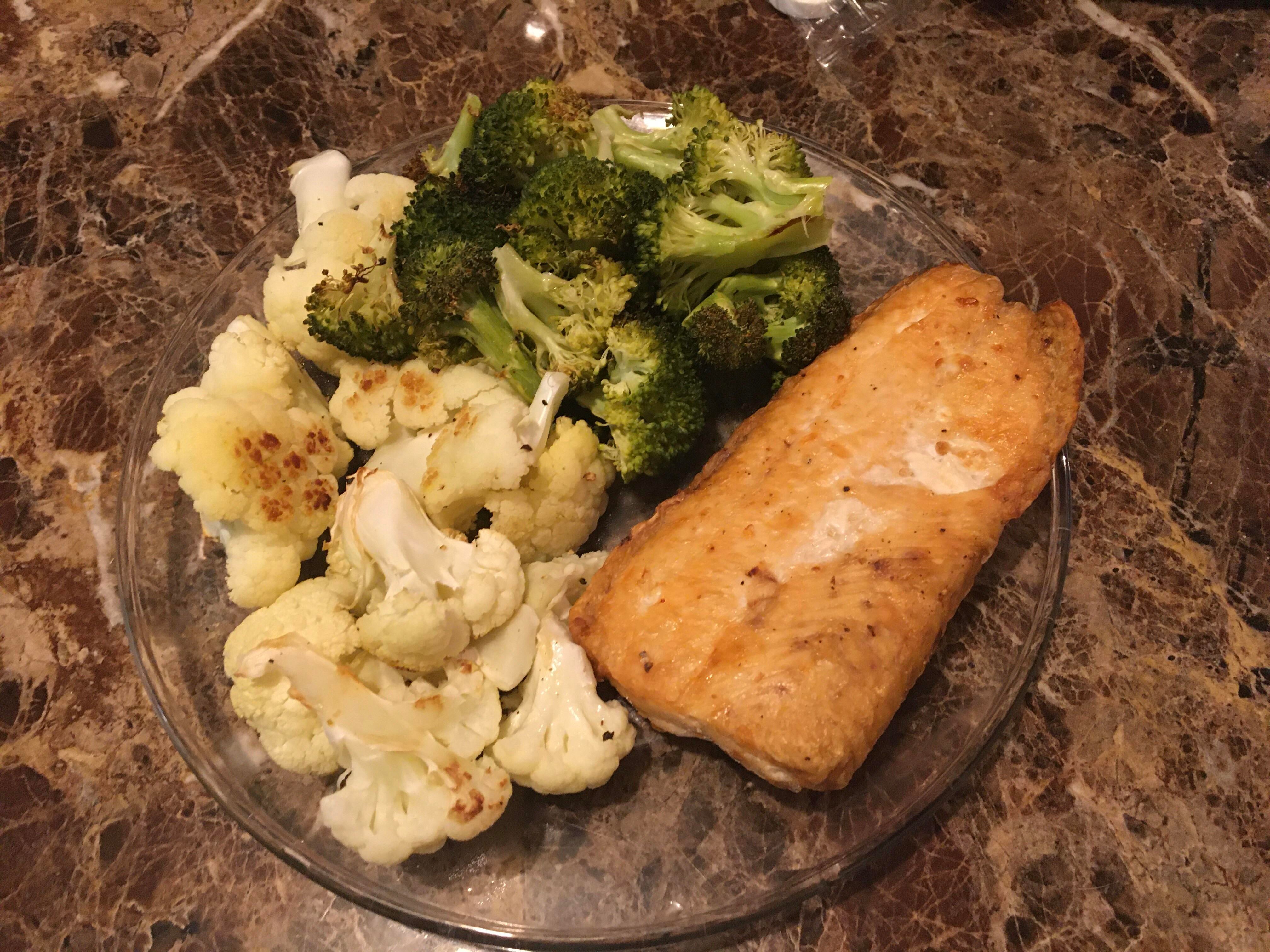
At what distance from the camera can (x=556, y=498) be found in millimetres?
2041

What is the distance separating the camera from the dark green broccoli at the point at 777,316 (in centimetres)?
210

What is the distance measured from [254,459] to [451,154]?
1.04 metres

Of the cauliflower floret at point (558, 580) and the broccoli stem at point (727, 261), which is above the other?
the broccoli stem at point (727, 261)

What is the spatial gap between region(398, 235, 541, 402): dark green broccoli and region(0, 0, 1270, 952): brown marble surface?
1.13 metres

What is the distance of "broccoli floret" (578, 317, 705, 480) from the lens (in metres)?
2.04

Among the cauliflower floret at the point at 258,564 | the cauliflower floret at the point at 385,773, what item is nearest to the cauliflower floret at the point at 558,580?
the cauliflower floret at the point at 385,773

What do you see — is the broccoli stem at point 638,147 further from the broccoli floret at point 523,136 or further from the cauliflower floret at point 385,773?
the cauliflower floret at point 385,773

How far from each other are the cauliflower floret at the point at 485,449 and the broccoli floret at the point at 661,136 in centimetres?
70

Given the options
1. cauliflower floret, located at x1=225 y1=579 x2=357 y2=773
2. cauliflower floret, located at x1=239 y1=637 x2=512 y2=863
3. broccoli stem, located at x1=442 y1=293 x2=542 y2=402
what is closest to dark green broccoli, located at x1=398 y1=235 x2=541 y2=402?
broccoli stem, located at x1=442 y1=293 x2=542 y2=402

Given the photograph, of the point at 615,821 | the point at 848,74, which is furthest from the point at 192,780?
the point at 848,74

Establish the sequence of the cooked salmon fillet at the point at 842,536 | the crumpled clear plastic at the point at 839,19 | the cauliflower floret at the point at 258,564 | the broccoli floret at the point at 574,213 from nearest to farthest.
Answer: the cooked salmon fillet at the point at 842,536 → the cauliflower floret at the point at 258,564 → the broccoli floret at the point at 574,213 → the crumpled clear plastic at the point at 839,19

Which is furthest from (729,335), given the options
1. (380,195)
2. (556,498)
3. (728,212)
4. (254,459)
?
(254,459)

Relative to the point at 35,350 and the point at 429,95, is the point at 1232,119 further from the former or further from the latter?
the point at 35,350

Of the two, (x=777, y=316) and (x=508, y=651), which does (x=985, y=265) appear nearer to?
(x=777, y=316)
